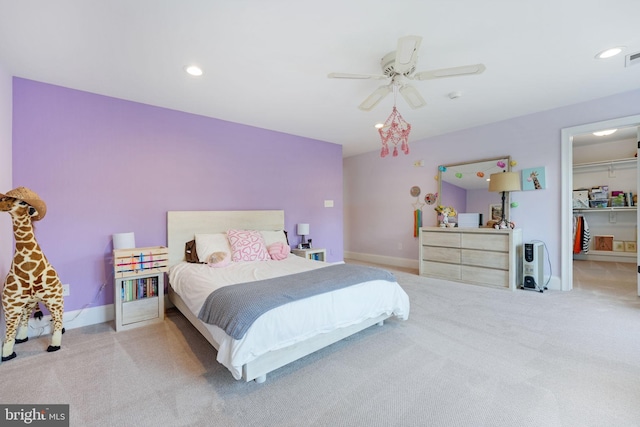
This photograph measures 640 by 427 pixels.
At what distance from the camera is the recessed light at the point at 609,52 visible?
2199 millimetres

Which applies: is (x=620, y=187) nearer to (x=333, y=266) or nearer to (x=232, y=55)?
(x=333, y=266)

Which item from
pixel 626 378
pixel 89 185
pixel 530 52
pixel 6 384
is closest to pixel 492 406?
pixel 626 378

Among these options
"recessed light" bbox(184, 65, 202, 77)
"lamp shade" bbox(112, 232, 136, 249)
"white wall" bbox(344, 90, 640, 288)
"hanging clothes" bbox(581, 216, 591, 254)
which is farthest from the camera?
"hanging clothes" bbox(581, 216, 591, 254)

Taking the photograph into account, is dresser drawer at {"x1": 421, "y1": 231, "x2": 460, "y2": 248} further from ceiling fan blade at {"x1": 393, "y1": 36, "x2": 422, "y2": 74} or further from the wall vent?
ceiling fan blade at {"x1": 393, "y1": 36, "x2": 422, "y2": 74}

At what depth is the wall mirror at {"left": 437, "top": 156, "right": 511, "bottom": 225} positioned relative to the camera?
13.7 feet

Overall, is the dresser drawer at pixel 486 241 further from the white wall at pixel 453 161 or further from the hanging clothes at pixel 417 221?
the hanging clothes at pixel 417 221

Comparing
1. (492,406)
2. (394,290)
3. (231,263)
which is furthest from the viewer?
(231,263)

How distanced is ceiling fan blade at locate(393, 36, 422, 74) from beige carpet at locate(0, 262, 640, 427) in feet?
7.12

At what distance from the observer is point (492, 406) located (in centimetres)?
153

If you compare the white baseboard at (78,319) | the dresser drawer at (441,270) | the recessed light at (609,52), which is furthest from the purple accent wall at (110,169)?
the recessed light at (609,52)

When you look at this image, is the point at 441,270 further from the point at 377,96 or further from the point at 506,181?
the point at 377,96

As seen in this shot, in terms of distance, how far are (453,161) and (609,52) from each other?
2.46 metres

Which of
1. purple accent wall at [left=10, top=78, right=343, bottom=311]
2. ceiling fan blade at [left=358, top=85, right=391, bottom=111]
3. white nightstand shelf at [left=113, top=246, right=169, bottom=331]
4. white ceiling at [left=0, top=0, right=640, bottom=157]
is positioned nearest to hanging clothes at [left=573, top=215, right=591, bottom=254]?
white ceiling at [left=0, top=0, right=640, bottom=157]

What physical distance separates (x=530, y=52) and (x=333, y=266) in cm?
254
